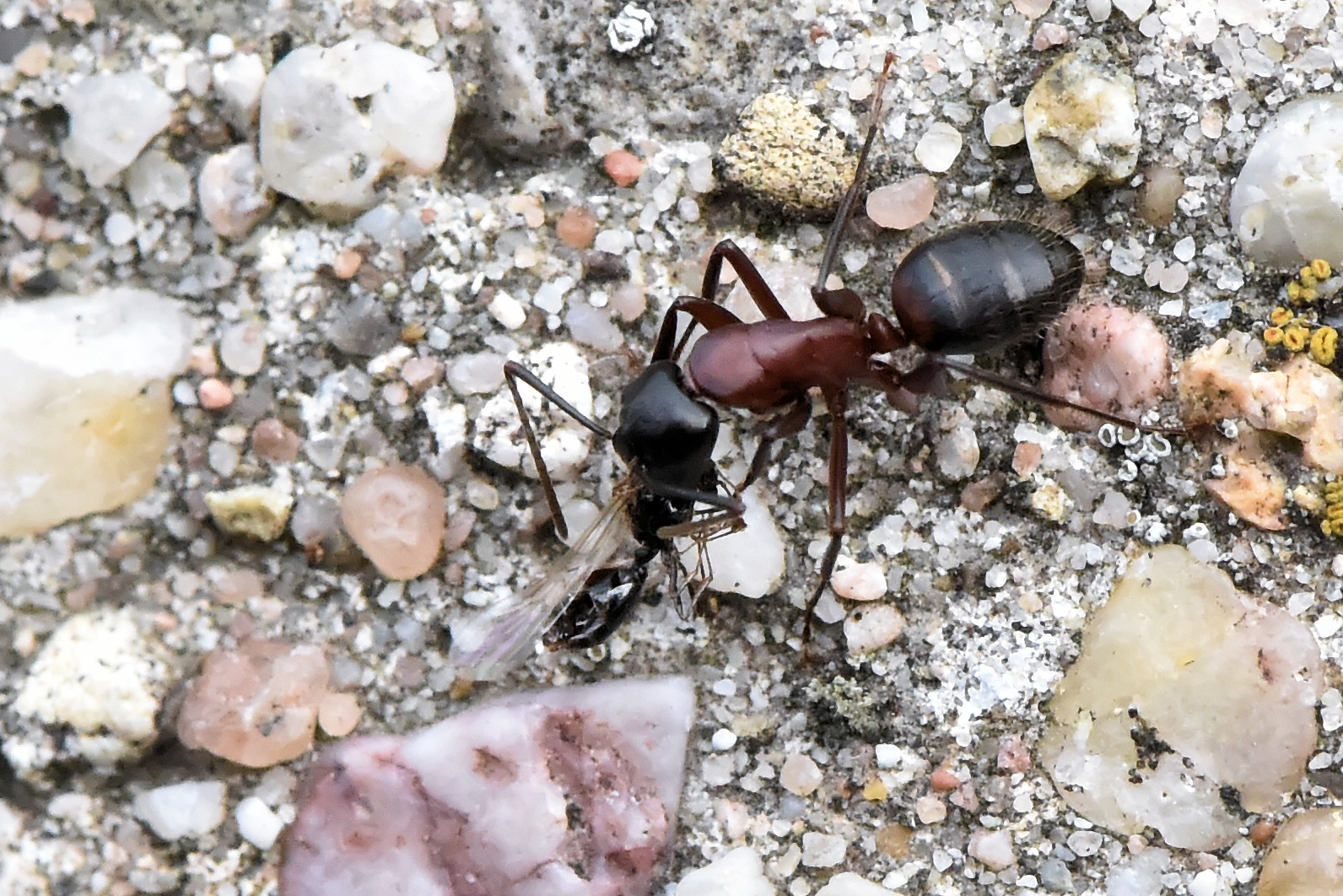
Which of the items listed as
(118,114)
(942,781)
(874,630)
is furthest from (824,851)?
(118,114)

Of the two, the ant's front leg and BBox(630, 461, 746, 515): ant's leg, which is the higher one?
the ant's front leg

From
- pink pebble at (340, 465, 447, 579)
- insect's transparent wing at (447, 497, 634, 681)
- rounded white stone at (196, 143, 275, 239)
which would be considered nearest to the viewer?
insect's transparent wing at (447, 497, 634, 681)

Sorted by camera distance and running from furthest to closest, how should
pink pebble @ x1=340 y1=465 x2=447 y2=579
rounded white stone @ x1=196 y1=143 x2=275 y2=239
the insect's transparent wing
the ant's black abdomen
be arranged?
1. rounded white stone @ x1=196 y1=143 x2=275 y2=239
2. pink pebble @ x1=340 y1=465 x2=447 y2=579
3. the insect's transparent wing
4. the ant's black abdomen

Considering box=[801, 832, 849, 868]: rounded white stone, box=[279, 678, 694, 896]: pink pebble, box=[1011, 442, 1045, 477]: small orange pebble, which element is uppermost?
box=[1011, 442, 1045, 477]: small orange pebble

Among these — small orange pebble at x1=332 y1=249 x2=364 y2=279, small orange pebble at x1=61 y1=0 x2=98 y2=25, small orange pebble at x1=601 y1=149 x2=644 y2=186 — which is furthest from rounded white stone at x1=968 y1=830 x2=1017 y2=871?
small orange pebble at x1=61 y1=0 x2=98 y2=25

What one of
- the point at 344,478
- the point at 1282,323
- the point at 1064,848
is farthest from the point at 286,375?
the point at 1282,323

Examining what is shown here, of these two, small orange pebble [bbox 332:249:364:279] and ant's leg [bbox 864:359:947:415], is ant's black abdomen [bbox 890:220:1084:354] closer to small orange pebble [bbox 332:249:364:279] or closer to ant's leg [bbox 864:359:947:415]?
ant's leg [bbox 864:359:947:415]
